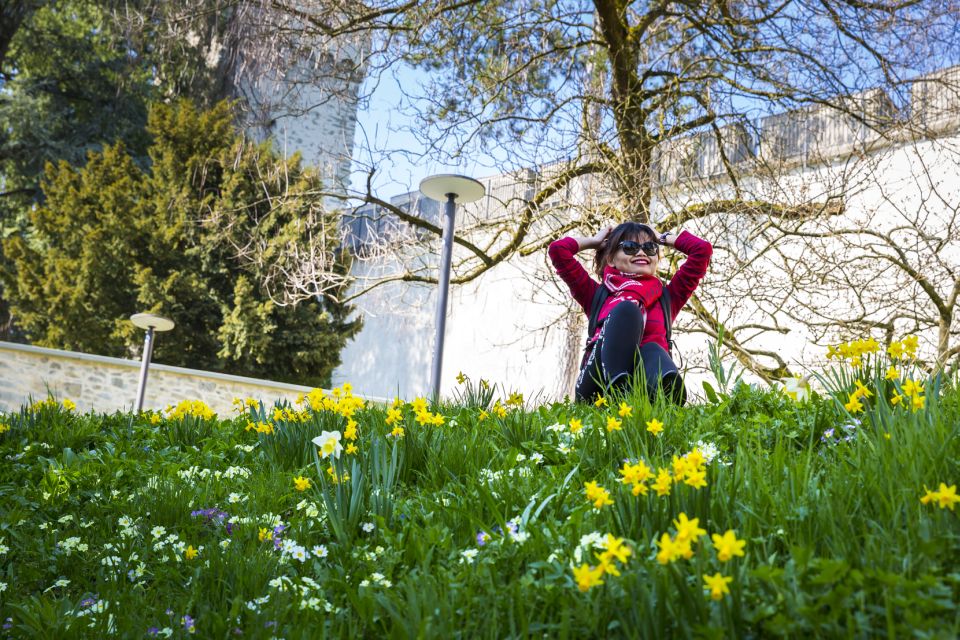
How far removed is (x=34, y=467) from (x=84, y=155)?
16224 millimetres

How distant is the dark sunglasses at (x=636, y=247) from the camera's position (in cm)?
372

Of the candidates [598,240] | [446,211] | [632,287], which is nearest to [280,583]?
[632,287]

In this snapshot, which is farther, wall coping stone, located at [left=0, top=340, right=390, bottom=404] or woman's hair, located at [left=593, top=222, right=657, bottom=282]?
wall coping stone, located at [left=0, top=340, right=390, bottom=404]

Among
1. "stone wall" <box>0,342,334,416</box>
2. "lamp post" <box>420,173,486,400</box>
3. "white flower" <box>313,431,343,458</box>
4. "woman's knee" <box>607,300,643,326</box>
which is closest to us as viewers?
"white flower" <box>313,431,343,458</box>

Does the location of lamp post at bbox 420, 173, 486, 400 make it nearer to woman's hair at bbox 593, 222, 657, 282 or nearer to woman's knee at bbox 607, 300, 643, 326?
woman's hair at bbox 593, 222, 657, 282

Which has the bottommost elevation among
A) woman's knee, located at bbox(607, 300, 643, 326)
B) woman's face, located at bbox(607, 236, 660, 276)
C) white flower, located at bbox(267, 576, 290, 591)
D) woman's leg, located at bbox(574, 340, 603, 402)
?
white flower, located at bbox(267, 576, 290, 591)

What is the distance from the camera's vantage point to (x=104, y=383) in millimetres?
11266

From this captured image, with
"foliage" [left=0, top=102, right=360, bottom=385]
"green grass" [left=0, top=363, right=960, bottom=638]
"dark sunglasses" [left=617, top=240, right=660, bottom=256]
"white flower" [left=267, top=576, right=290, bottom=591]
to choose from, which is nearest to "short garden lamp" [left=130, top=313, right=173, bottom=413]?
"foliage" [left=0, top=102, right=360, bottom=385]

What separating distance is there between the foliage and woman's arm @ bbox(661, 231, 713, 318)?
1132 cm

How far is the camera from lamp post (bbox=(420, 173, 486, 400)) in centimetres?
610

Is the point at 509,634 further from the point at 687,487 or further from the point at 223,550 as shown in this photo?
the point at 223,550

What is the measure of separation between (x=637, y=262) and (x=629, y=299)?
339 mm

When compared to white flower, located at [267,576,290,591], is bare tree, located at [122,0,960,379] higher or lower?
higher

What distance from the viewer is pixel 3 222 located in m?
17.7
